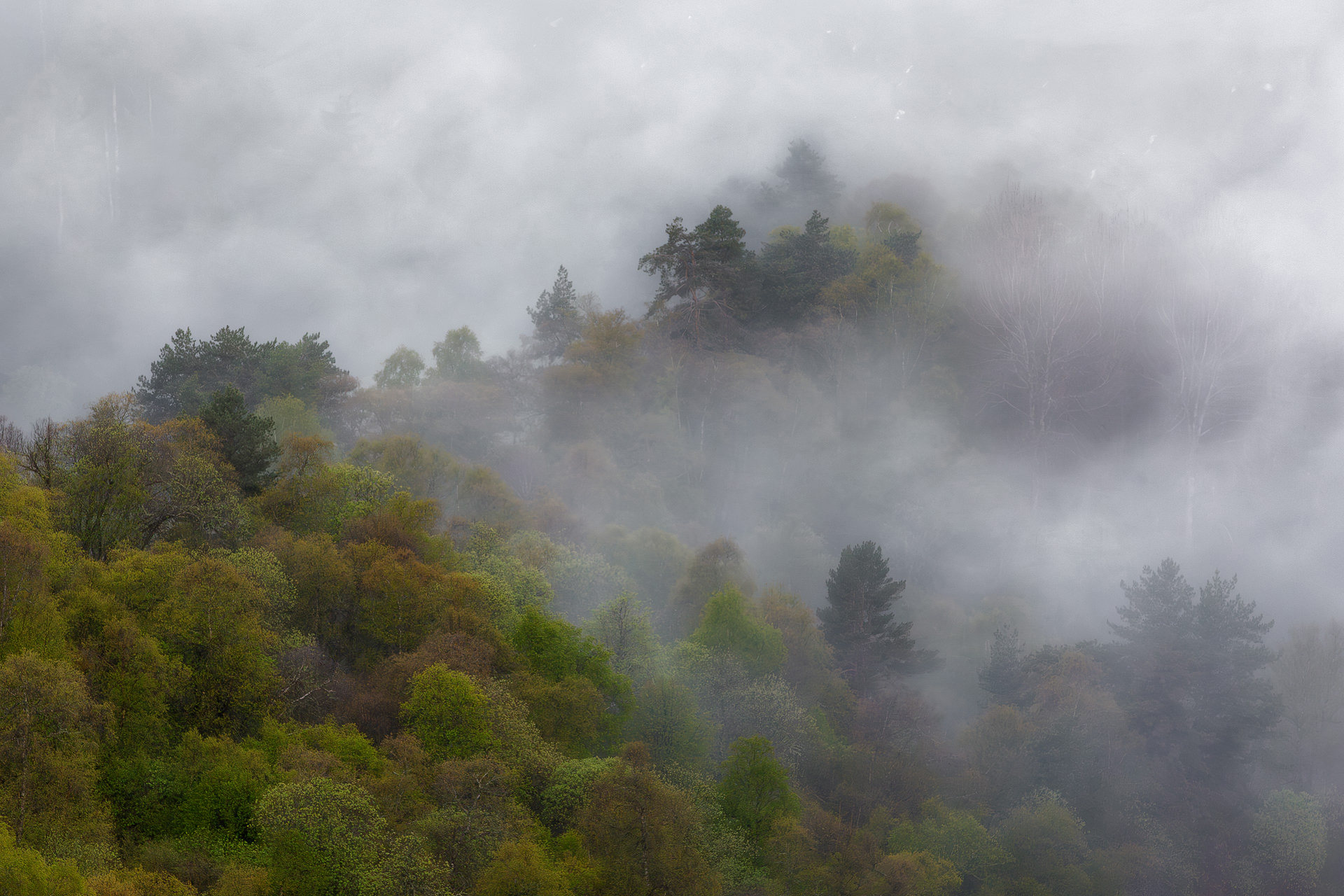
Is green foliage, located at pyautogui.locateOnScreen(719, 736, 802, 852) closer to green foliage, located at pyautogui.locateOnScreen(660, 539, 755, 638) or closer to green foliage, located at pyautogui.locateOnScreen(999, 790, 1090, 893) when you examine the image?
green foliage, located at pyautogui.locateOnScreen(999, 790, 1090, 893)

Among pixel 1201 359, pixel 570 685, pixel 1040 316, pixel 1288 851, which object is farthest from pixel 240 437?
pixel 1201 359

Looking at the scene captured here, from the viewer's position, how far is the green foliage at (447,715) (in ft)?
159

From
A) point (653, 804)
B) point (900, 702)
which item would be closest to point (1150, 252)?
point (900, 702)

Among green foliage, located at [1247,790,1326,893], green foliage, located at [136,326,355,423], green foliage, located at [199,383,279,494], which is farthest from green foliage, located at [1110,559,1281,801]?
green foliage, located at [136,326,355,423]

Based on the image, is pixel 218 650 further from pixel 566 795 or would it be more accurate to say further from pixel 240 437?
pixel 240 437

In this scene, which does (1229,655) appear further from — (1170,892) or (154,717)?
(154,717)

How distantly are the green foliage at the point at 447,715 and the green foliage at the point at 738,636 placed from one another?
77.9 ft

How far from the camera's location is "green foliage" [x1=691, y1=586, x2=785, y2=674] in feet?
231

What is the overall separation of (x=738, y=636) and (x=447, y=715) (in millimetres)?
26539

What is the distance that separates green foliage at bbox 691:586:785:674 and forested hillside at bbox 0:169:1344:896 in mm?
290

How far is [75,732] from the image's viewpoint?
38969 millimetres

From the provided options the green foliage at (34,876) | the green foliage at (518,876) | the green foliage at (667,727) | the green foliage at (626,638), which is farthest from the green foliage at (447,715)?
the green foliage at (34,876)

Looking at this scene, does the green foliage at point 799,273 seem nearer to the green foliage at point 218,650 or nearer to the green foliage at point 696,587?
the green foliage at point 696,587

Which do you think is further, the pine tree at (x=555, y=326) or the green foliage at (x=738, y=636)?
the pine tree at (x=555, y=326)
